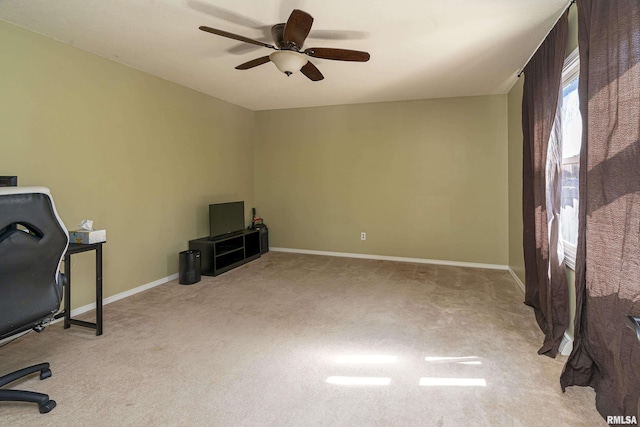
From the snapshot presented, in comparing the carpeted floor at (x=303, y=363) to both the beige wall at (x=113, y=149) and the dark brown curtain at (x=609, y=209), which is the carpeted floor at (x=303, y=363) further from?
the beige wall at (x=113, y=149)

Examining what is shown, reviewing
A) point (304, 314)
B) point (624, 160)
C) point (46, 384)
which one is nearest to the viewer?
point (624, 160)

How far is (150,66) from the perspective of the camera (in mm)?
3551

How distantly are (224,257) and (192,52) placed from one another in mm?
2766

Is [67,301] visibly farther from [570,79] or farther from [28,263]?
[570,79]

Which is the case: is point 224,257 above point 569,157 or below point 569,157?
below

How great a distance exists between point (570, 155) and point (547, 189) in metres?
0.34

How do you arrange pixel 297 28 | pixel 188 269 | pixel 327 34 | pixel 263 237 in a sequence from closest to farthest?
pixel 297 28 < pixel 327 34 < pixel 188 269 < pixel 263 237

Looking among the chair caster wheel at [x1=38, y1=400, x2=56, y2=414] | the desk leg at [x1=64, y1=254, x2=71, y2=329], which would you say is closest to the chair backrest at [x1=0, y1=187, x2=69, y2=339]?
the chair caster wheel at [x1=38, y1=400, x2=56, y2=414]

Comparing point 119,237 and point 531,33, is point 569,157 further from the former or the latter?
point 119,237

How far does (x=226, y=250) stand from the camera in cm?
480

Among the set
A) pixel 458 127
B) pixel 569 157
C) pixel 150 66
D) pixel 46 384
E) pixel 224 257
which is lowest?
pixel 46 384

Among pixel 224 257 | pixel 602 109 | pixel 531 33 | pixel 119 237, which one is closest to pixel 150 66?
pixel 119 237

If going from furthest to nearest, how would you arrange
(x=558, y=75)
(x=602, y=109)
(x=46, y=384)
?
1. (x=558, y=75)
2. (x=46, y=384)
3. (x=602, y=109)

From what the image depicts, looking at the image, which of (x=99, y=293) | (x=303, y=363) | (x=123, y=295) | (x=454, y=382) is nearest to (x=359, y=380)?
(x=303, y=363)
